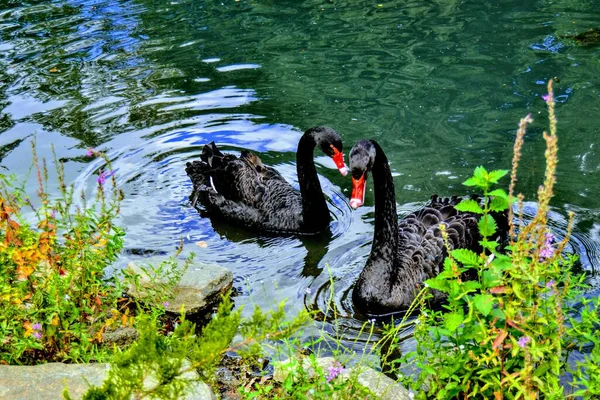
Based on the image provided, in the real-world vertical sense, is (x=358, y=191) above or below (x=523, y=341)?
below

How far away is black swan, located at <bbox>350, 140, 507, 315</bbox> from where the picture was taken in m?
4.67

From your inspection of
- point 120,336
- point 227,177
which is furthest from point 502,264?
point 227,177

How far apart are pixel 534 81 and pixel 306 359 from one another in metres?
5.20

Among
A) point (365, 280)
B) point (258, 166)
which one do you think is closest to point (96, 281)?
point (365, 280)

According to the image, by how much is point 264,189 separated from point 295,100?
6.11ft

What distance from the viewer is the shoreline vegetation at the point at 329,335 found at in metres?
2.32

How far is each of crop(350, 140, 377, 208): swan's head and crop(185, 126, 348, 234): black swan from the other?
969mm

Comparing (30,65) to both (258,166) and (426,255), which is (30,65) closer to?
(258,166)

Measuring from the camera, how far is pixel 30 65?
31.3 feet

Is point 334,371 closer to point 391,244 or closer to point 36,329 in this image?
point 36,329

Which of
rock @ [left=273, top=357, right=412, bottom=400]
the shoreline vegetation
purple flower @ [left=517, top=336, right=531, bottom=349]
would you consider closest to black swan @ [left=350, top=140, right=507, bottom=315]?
the shoreline vegetation

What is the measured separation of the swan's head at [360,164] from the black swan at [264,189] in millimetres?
969

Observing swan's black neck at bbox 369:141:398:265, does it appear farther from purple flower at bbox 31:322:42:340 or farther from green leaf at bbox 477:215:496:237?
purple flower at bbox 31:322:42:340

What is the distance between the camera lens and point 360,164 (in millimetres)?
4609
